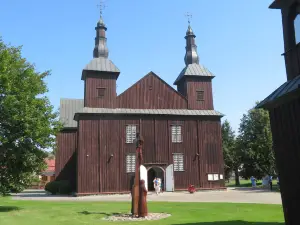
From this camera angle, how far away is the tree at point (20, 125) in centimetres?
1659

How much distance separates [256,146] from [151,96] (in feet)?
58.4

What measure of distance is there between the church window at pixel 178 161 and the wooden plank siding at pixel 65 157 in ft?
35.3

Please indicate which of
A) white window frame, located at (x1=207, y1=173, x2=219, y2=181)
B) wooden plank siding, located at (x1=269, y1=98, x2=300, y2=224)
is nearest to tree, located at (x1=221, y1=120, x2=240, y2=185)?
white window frame, located at (x1=207, y1=173, x2=219, y2=181)

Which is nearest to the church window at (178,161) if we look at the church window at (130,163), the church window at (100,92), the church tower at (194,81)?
the church window at (130,163)

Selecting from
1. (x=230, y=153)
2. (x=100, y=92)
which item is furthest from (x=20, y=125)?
(x=230, y=153)

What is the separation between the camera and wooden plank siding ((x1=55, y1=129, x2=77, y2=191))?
3520 centimetres

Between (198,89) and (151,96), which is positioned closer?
(151,96)

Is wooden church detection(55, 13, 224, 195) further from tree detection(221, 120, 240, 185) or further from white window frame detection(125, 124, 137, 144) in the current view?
tree detection(221, 120, 240, 185)

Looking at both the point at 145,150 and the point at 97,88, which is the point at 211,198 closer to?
the point at 145,150

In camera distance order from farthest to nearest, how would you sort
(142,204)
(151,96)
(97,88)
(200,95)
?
1. (200,95)
2. (151,96)
3. (97,88)
4. (142,204)

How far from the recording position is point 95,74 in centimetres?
3206

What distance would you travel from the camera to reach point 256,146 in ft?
142

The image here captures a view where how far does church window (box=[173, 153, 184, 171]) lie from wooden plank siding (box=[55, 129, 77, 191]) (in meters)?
10.8

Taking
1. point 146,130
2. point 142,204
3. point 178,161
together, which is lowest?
point 142,204
